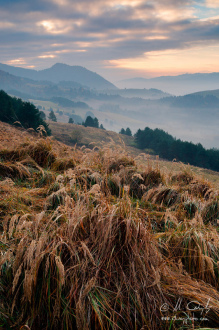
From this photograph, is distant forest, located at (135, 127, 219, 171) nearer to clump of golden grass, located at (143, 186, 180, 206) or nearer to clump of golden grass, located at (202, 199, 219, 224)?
clump of golden grass, located at (143, 186, 180, 206)

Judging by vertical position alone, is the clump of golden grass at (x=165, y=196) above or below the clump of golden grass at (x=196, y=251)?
→ above

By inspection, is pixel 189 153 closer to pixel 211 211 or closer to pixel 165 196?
pixel 165 196

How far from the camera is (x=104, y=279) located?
2.05 meters

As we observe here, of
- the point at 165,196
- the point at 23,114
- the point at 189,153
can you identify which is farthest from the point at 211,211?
the point at 189,153

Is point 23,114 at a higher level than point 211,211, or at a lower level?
higher

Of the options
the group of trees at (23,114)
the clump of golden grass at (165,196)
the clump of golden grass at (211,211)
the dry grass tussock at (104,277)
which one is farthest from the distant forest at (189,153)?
the dry grass tussock at (104,277)

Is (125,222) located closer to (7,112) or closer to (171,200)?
(171,200)

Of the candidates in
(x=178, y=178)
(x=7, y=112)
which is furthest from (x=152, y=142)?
(x=178, y=178)

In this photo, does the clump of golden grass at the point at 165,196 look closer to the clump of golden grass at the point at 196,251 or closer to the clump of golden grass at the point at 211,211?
the clump of golden grass at the point at 211,211

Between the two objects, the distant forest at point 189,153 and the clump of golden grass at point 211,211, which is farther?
the distant forest at point 189,153

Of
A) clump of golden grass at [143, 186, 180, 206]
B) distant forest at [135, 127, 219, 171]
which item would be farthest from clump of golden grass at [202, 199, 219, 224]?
distant forest at [135, 127, 219, 171]

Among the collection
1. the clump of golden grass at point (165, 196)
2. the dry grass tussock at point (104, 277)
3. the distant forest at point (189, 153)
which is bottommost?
the dry grass tussock at point (104, 277)

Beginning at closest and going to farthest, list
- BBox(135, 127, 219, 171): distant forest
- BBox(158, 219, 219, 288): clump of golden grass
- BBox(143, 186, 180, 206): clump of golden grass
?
BBox(158, 219, 219, 288): clump of golden grass, BBox(143, 186, 180, 206): clump of golden grass, BBox(135, 127, 219, 171): distant forest

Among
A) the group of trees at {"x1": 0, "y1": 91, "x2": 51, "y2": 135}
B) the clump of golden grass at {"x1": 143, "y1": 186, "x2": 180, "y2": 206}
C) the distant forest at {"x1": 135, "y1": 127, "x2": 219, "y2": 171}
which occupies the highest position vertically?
the group of trees at {"x1": 0, "y1": 91, "x2": 51, "y2": 135}
